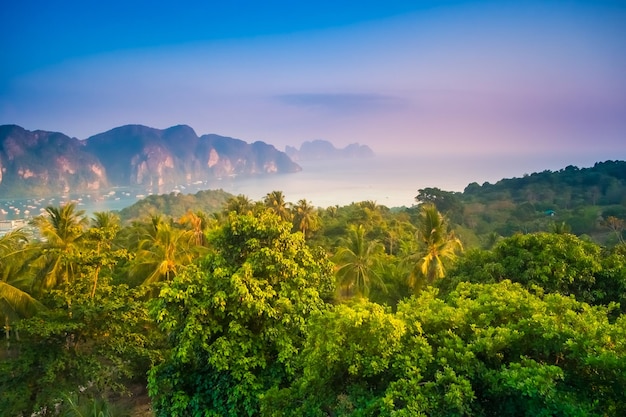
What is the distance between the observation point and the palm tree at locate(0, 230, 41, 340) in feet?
35.8

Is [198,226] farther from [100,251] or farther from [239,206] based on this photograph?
[100,251]

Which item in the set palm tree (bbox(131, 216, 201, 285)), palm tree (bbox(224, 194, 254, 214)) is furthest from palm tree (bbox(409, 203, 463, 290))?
palm tree (bbox(224, 194, 254, 214))

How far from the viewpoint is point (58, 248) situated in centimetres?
1196

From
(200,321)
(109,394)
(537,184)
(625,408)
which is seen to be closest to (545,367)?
(625,408)

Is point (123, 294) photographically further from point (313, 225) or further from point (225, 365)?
point (313, 225)

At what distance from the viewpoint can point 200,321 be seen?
7.67 meters

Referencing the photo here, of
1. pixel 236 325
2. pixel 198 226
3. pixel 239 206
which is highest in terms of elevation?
pixel 239 206

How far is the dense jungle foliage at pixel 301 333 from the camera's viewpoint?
5562 millimetres

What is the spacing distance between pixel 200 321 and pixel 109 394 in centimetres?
865

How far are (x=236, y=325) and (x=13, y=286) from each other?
846 cm

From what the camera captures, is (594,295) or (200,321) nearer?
(200,321)

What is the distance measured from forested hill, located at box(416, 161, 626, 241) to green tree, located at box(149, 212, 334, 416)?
1337 inches

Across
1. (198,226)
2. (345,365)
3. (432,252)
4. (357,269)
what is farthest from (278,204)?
(345,365)

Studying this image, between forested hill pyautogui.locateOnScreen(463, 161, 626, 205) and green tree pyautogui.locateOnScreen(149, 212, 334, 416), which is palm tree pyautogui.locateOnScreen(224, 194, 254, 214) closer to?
green tree pyautogui.locateOnScreen(149, 212, 334, 416)
